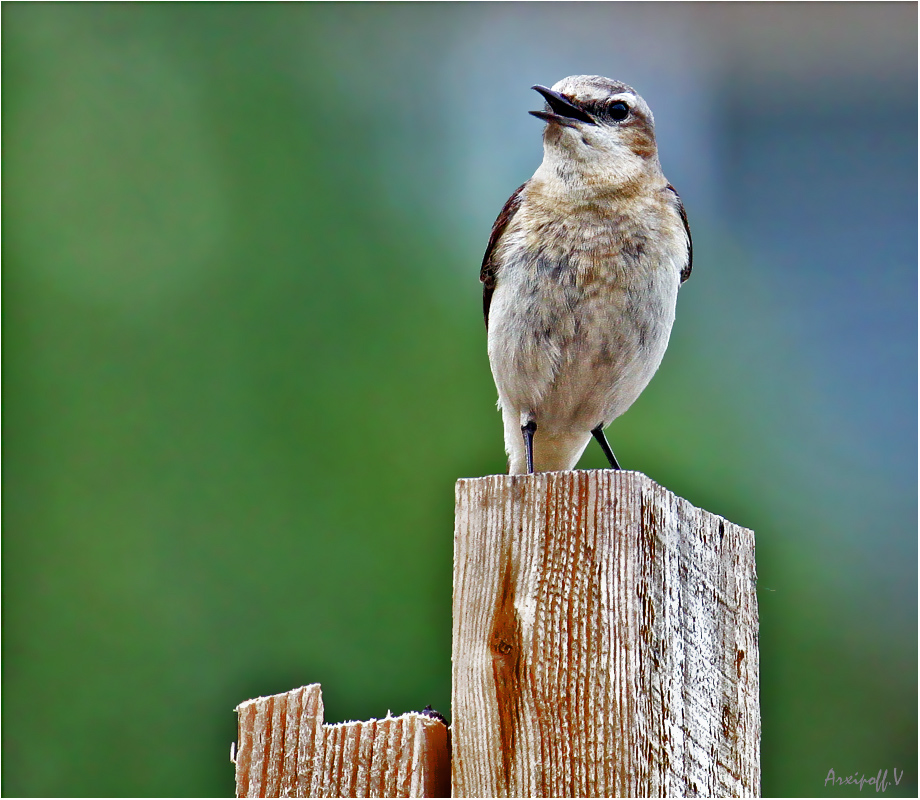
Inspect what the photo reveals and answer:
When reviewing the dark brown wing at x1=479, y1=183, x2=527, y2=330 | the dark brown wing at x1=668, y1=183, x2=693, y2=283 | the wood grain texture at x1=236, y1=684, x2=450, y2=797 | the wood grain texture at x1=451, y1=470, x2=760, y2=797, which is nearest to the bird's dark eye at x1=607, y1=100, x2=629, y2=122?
the dark brown wing at x1=668, y1=183, x2=693, y2=283

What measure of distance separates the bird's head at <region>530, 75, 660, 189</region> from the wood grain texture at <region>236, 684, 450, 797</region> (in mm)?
2476

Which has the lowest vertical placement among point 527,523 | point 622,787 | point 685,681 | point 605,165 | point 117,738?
point 117,738

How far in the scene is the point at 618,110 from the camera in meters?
4.50

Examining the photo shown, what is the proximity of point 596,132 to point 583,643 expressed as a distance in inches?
104

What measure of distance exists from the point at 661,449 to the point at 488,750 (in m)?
7.96

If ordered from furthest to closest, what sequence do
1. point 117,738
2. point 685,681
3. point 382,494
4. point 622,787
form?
point 382,494
point 117,738
point 685,681
point 622,787

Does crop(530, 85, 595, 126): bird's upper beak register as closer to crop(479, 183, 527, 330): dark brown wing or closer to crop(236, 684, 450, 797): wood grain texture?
crop(479, 183, 527, 330): dark brown wing

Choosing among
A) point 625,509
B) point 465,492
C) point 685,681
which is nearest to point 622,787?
point 685,681

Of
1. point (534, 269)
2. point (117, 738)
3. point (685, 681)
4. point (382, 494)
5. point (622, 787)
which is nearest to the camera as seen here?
point (622, 787)

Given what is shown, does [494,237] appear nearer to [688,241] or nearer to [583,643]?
[688,241]

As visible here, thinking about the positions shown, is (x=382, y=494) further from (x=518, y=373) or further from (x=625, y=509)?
(x=625, y=509)

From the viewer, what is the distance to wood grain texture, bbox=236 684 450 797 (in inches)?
99.7

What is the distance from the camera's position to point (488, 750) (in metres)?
2.39

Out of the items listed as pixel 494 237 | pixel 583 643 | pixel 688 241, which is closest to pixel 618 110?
pixel 688 241
